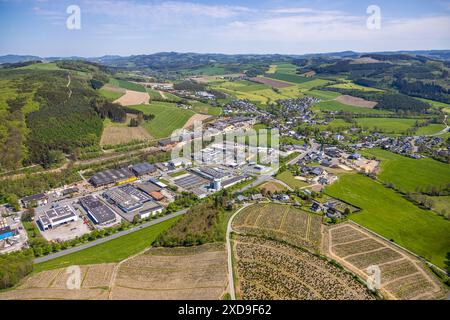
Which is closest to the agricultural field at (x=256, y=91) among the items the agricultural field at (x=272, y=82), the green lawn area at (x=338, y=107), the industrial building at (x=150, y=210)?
the agricultural field at (x=272, y=82)

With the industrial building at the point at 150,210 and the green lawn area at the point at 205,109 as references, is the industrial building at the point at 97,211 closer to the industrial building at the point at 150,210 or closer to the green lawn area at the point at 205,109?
the industrial building at the point at 150,210

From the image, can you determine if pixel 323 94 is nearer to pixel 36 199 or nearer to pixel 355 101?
pixel 355 101

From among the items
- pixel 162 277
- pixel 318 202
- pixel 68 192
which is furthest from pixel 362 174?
pixel 68 192

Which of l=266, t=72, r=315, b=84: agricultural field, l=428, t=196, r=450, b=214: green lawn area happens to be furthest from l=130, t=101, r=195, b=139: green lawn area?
l=266, t=72, r=315, b=84: agricultural field

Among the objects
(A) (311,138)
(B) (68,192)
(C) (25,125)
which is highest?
(C) (25,125)

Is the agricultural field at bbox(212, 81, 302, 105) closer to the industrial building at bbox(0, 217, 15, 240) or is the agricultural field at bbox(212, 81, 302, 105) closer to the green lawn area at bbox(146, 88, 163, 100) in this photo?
the green lawn area at bbox(146, 88, 163, 100)

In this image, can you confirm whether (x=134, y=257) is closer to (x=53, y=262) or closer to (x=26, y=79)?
(x=53, y=262)
